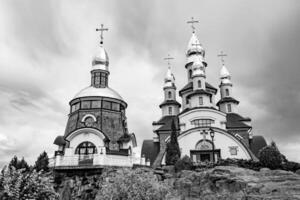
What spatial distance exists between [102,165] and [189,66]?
26100 millimetres

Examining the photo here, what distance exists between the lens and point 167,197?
36.1 feet

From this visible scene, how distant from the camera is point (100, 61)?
96.2ft

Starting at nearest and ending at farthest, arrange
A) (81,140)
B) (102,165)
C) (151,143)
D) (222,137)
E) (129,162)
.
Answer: (102,165), (129,162), (81,140), (222,137), (151,143)

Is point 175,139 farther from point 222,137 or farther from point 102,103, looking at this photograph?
point 102,103

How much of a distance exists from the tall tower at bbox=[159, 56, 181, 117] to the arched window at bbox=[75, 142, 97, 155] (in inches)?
707

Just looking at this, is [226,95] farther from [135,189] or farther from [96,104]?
[135,189]

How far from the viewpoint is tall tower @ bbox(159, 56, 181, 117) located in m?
39.2

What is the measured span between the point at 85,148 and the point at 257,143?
22.8m

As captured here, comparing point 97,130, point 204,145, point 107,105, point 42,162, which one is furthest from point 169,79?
point 42,162

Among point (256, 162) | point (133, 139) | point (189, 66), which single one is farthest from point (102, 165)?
point (189, 66)

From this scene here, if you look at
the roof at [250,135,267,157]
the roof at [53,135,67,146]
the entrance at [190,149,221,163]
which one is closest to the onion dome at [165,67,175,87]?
the roof at [250,135,267,157]

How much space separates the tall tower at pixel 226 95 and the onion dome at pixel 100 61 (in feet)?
60.4

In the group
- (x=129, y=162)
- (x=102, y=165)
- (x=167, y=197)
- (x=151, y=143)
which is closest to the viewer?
(x=167, y=197)

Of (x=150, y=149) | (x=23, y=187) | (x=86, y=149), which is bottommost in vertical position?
(x=23, y=187)
